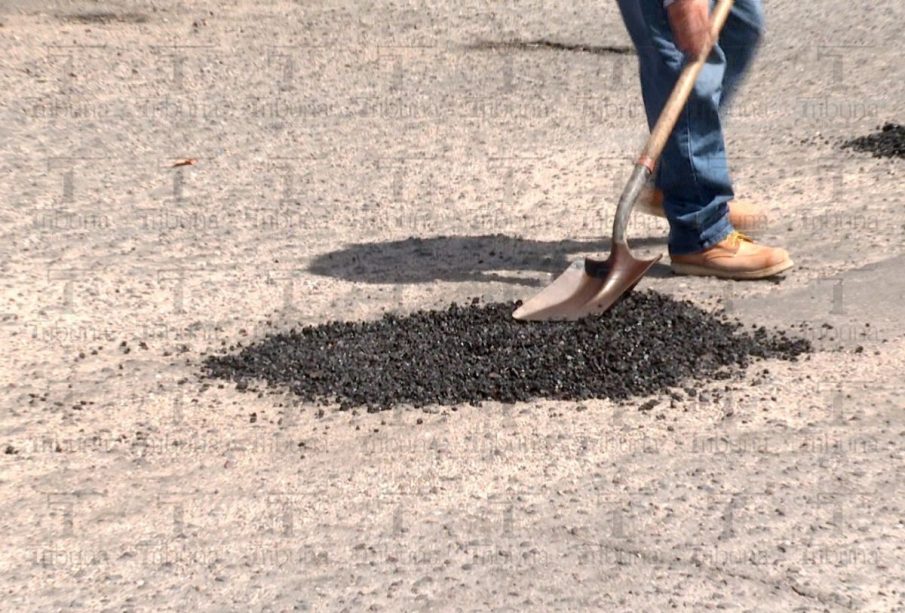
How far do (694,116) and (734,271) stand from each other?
568 millimetres

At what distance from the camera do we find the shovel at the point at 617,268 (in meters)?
4.59

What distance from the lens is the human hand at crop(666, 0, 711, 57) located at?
186 inches

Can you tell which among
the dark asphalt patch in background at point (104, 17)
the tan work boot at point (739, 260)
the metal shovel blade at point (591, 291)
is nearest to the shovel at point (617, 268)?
the metal shovel blade at point (591, 291)

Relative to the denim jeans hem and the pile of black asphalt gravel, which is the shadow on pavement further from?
the pile of black asphalt gravel

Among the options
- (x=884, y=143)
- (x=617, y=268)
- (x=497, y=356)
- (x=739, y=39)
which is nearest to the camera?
(x=497, y=356)

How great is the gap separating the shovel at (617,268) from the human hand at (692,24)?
0.08ft

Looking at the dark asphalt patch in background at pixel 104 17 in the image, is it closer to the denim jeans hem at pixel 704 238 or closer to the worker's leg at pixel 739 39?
the worker's leg at pixel 739 39

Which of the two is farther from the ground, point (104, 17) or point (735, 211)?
point (735, 211)

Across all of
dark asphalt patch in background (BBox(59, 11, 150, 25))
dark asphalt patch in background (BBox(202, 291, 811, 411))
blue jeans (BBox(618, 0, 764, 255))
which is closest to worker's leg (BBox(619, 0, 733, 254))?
blue jeans (BBox(618, 0, 764, 255))

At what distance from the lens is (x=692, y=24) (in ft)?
15.5

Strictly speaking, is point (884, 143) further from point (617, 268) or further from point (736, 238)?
point (617, 268)

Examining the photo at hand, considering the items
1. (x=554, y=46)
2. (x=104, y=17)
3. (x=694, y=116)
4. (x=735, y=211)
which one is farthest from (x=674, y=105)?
(x=104, y=17)

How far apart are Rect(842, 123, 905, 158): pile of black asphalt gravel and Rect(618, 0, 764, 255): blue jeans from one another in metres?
1.38

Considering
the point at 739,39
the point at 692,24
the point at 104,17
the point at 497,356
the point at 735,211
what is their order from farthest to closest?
the point at 104,17, the point at 735,211, the point at 739,39, the point at 692,24, the point at 497,356
